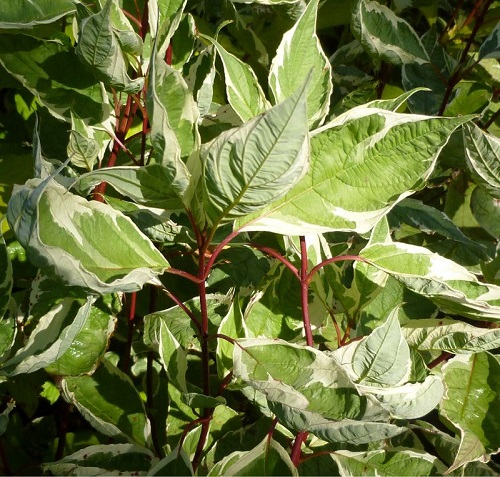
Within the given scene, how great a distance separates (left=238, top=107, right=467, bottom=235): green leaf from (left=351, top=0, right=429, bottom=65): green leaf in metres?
0.39

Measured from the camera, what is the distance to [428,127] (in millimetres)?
634

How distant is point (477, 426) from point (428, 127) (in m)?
0.43

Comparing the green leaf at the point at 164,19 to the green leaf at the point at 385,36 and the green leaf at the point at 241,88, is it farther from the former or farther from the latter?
the green leaf at the point at 385,36

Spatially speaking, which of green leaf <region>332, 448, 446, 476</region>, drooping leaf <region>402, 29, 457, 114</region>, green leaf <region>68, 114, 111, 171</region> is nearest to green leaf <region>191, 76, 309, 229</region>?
green leaf <region>68, 114, 111, 171</region>

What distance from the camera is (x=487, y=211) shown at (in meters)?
1.11

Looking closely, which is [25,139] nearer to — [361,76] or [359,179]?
[361,76]

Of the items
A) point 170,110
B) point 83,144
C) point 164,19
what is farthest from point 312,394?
point 164,19

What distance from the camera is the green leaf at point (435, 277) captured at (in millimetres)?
690

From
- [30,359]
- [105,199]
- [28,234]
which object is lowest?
[30,359]

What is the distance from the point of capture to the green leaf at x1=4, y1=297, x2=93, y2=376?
673 millimetres

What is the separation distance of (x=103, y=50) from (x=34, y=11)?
155 millimetres

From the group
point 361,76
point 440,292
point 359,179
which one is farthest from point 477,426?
point 361,76

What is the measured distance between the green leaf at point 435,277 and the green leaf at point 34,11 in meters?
0.48

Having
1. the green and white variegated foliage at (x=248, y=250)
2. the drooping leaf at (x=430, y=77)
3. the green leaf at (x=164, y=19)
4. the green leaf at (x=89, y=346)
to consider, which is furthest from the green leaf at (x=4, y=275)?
the drooping leaf at (x=430, y=77)
